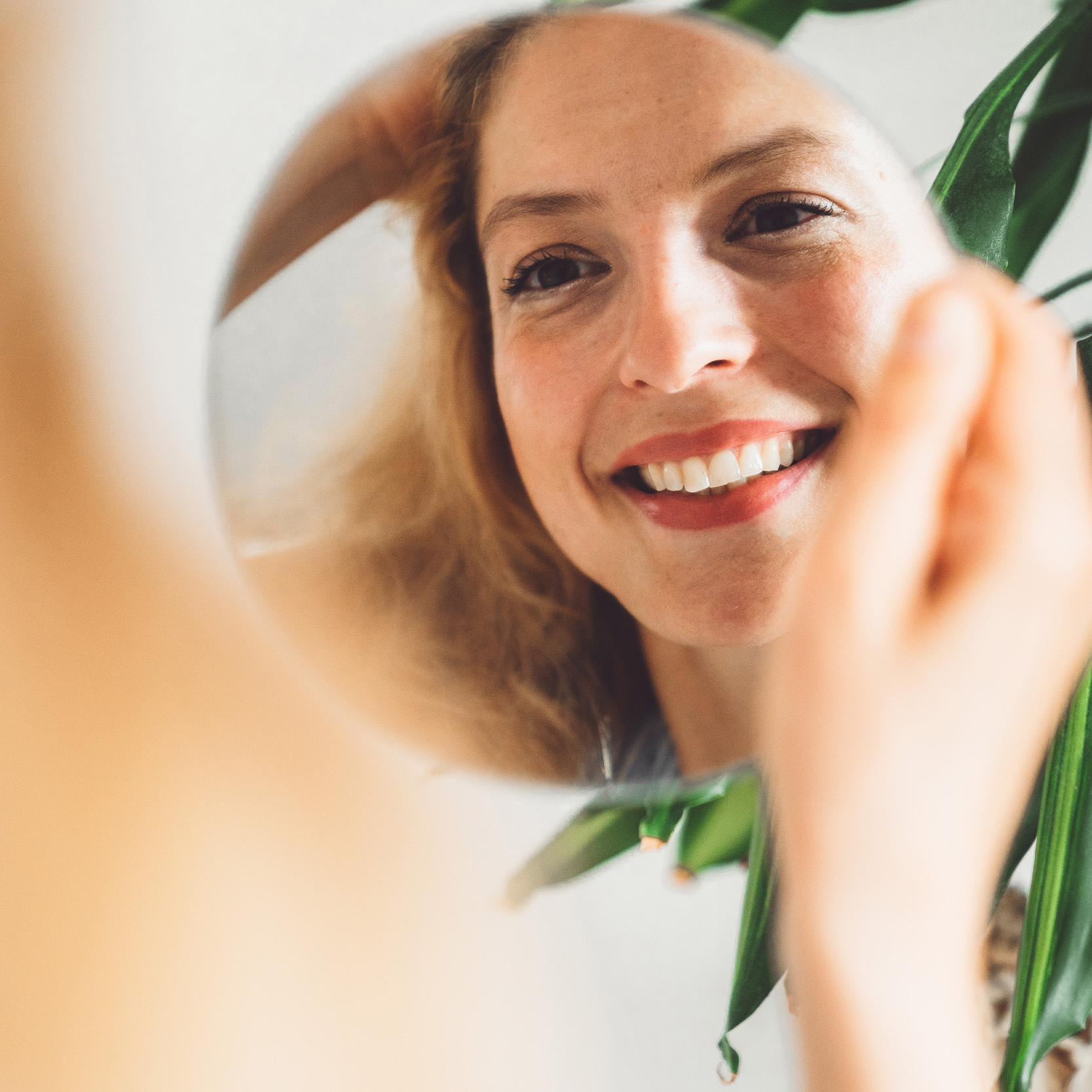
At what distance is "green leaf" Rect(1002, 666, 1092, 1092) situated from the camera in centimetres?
42

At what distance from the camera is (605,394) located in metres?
0.35

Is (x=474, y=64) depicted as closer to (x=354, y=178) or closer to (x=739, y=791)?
(x=354, y=178)

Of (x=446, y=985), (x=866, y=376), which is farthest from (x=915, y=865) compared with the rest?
(x=446, y=985)

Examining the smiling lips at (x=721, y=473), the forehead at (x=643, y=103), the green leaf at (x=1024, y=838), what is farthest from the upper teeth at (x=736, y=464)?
the green leaf at (x=1024, y=838)

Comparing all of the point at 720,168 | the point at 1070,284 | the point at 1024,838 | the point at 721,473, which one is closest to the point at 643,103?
the point at 720,168

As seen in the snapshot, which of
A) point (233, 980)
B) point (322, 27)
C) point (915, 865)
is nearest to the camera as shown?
point (915, 865)

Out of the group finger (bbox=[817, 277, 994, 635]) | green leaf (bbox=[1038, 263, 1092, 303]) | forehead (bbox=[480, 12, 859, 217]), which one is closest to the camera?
finger (bbox=[817, 277, 994, 635])

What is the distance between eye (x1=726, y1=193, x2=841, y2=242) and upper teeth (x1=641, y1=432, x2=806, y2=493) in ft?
0.24

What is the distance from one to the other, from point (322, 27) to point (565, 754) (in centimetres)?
35

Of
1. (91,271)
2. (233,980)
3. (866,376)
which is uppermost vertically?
(91,271)

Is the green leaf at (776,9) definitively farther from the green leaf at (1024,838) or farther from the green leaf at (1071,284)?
the green leaf at (1024,838)

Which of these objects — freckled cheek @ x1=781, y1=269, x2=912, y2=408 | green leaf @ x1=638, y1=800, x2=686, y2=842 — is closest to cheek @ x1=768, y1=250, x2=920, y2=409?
freckled cheek @ x1=781, y1=269, x2=912, y2=408

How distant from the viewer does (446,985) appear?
0.42 meters

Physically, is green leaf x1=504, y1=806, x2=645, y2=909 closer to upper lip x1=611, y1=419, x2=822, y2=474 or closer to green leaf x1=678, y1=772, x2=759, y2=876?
green leaf x1=678, y1=772, x2=759, y2=876
